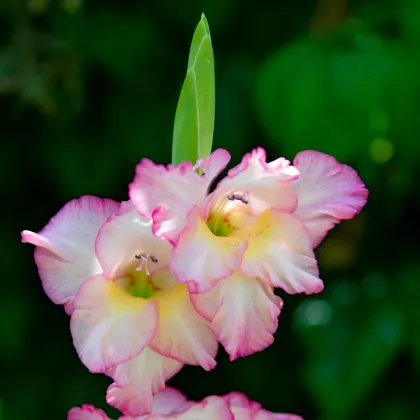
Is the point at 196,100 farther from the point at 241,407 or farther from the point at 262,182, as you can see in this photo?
the point at 241,407

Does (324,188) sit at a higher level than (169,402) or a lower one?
higher

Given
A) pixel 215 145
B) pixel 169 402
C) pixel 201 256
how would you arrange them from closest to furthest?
pixel 201 256 < pixel 169 402 < pixel 215 145

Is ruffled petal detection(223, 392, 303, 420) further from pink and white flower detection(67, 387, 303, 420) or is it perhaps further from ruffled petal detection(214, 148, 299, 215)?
ruffled petal detection(214, 148, 299, 215)

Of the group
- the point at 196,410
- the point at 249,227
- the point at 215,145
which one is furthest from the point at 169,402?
the point at 215,145

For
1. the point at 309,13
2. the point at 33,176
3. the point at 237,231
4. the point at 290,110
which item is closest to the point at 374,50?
the point at 290,110

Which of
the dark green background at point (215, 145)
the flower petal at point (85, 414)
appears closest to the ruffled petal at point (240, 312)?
the flower petal at point (85, 414)

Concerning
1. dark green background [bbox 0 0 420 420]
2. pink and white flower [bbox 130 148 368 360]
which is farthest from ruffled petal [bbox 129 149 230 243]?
dark green background [bbox 0 0 420 420]

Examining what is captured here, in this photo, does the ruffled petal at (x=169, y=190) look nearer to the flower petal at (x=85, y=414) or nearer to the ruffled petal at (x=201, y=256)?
the ruffled petal at (x=201, y=256)
